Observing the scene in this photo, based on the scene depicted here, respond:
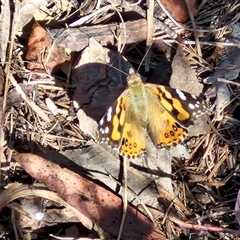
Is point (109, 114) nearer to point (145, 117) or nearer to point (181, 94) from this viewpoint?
point (145, 117)

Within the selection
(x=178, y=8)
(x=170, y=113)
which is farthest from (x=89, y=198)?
(x=178, y=8)

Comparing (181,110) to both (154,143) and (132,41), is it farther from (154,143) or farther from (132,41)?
(132,41)

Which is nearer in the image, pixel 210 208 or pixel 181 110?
pixel 181 110

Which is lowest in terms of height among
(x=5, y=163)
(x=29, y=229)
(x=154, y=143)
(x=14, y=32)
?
(x=29, y=229)

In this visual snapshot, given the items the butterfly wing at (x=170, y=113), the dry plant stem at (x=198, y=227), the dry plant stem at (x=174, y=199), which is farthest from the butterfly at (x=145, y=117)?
the dry plant stem at (x=198, y=227)

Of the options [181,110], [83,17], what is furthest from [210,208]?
[83,17]

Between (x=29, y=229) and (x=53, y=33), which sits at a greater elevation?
(x=53, y=33)

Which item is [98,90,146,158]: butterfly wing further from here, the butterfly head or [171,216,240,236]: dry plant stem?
[171,216,240,236]: dry plant stem
